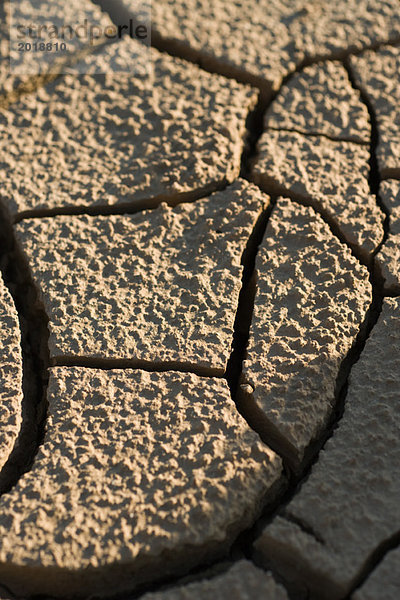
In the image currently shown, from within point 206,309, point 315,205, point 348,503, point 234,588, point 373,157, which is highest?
point 373,157

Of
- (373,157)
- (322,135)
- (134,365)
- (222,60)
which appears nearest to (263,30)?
(222,60)

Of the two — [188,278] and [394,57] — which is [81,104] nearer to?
[188,278]

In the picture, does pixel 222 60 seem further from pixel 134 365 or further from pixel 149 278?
pixel 134 365

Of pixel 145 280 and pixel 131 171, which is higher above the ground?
pixel 131 171

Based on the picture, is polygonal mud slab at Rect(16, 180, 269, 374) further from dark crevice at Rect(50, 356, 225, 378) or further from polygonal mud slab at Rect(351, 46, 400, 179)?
polygonal mud slab at Rect(351, 46, 400, 179)

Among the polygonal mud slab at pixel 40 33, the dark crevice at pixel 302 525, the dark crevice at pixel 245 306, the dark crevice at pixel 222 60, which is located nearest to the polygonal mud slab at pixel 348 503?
the dark crevice at pixel 302 525

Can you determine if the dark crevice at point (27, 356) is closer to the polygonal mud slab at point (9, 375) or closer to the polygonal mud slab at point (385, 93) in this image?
the polygonal mud slab at point (9, 375)

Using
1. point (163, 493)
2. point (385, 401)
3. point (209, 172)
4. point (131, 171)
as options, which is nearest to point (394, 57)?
point (209, 172)
